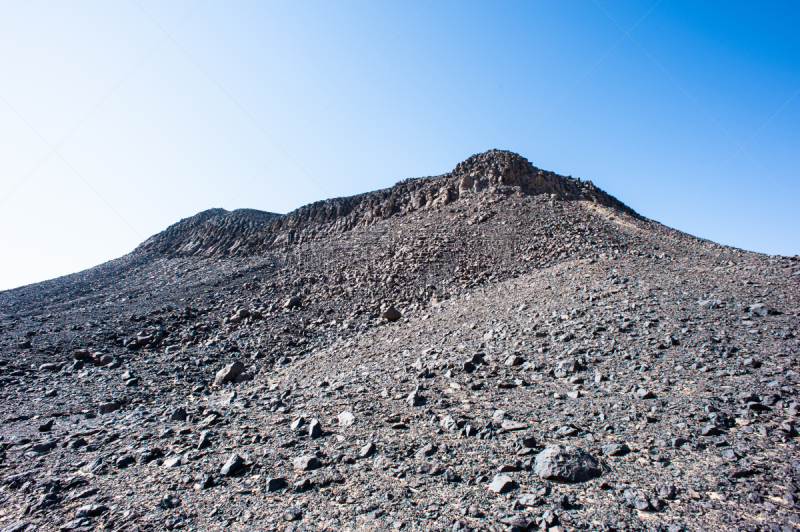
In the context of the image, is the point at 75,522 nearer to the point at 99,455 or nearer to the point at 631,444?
the point at 99,455

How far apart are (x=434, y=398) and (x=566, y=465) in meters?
2.24

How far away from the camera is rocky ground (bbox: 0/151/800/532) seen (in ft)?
10.2

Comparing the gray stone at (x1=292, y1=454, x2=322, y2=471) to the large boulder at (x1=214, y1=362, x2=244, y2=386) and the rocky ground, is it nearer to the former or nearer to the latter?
the rocky ground

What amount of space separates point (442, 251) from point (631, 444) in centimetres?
1141

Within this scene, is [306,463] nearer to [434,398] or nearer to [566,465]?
[434,398]

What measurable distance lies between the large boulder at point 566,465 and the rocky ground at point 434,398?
2 cm

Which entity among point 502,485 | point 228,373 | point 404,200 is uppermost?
point 404,200

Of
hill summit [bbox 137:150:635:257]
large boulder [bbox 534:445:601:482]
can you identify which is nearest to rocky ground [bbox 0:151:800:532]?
large boulder [bbox 534:445:601:482]

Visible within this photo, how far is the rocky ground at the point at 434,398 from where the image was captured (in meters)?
3.12

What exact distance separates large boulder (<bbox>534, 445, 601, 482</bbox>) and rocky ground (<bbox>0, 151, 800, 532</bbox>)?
2cm

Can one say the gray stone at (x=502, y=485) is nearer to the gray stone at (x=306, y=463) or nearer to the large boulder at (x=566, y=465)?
the large boulder at (x=566, y=465)

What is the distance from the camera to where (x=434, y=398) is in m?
5.39

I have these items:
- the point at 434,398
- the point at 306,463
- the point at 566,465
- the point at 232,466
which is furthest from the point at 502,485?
the point at 232,466

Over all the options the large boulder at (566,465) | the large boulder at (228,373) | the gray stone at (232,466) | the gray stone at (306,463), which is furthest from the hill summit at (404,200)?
the gray stone at (232,466)
